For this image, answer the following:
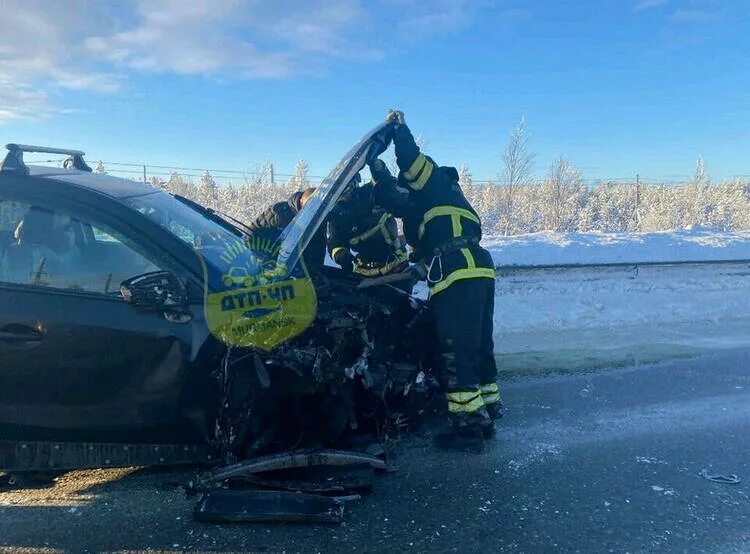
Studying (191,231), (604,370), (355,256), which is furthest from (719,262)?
(191,231)

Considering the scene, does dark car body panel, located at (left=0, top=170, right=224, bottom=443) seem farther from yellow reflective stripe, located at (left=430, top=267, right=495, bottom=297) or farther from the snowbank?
the snowbank

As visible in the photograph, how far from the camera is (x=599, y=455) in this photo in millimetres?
3730

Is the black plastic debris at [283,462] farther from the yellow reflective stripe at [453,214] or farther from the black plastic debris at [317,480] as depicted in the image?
the yellow reflective stripe at [453,214]

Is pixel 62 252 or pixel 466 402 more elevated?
pixel 62 252

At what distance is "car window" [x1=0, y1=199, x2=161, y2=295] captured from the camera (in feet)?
9.12

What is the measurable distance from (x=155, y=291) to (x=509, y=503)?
213cm

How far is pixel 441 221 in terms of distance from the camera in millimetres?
4062

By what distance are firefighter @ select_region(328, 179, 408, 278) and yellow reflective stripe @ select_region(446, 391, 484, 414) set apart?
1292 millimetres

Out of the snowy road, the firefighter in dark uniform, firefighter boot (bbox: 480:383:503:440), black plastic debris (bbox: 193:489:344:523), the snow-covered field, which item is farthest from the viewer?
the snow-covered field

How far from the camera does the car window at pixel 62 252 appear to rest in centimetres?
278

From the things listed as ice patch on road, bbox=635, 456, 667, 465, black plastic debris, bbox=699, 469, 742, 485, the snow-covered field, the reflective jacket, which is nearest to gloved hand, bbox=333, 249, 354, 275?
the reflective jacket

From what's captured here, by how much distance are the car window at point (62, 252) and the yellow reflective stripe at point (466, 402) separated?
2.05 m

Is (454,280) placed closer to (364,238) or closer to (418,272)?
(418,272)

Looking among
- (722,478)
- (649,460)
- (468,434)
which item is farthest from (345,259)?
(722,478)
